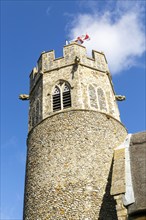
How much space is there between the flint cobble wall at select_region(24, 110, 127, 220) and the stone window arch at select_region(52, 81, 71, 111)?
852 millimetres

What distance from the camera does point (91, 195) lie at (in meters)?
10.1

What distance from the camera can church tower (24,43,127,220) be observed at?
399 inches

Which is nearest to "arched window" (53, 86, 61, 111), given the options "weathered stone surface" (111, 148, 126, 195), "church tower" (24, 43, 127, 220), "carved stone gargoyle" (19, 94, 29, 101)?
"church tower" (24, 43, 127, 220)

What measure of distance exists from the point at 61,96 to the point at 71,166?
3.95 meters

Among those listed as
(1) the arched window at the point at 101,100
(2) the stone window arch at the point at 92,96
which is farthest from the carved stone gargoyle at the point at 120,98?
(2) the stone window arch at the point at 92,96

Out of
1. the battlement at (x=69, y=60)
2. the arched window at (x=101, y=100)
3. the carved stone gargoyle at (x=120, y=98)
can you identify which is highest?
the battlement at (x=69, y=60)

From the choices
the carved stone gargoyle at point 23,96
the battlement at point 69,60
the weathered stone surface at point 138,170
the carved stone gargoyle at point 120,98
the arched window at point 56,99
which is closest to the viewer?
the weathered stone surface at point 138,170

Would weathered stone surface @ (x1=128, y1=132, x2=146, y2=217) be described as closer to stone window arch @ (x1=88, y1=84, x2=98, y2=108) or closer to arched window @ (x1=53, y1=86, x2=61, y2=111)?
stone window arch @ (x1=88, y1=84, x2=98, y2=108)

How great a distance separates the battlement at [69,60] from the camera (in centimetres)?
1483

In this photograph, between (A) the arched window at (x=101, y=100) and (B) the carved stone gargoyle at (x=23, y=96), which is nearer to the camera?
(A) the arched window at (x=101, y=100)

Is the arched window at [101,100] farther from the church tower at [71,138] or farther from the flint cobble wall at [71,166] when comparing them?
the flint cobble wall at [71,166]

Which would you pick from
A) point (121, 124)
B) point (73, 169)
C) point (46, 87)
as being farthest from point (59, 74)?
point (73, 169)

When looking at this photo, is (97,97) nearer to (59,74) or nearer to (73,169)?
(59,74)

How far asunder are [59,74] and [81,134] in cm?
399
